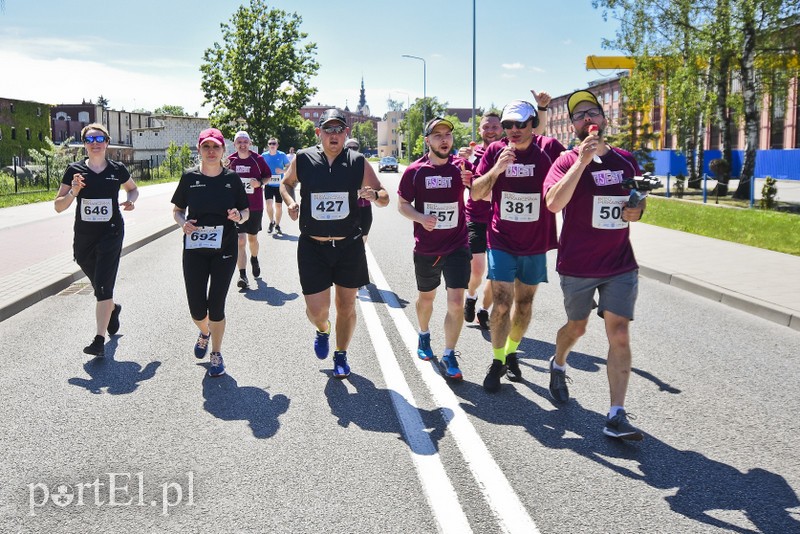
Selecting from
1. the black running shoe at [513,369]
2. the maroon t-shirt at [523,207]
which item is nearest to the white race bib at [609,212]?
the maroon t-shirt at [523,207]

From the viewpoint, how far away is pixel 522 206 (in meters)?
5.25

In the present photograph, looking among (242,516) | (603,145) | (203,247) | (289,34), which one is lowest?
(242,516)

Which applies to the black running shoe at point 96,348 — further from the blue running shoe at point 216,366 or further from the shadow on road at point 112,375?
the blue running shoe at point 216,366

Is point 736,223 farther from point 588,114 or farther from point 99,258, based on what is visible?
point 99,258

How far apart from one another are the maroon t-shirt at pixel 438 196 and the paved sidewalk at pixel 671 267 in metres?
Result: 4.09

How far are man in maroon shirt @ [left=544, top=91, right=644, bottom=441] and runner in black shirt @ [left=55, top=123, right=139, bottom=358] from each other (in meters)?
3.98

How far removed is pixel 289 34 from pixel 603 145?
53841 millimetres

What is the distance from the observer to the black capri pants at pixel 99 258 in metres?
6.27

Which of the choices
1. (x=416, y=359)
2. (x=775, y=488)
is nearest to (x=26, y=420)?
(x=416, y=359)

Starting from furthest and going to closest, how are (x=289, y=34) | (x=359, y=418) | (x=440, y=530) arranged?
(x=289, y=34), (x=359, y=418), (x=440, y=530)

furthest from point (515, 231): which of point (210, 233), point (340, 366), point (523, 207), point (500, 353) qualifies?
point (210, 233)

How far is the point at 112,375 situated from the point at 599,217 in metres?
3.88

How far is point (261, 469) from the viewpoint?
381 centimetres

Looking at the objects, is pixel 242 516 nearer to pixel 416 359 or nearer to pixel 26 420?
pixel 26 420
